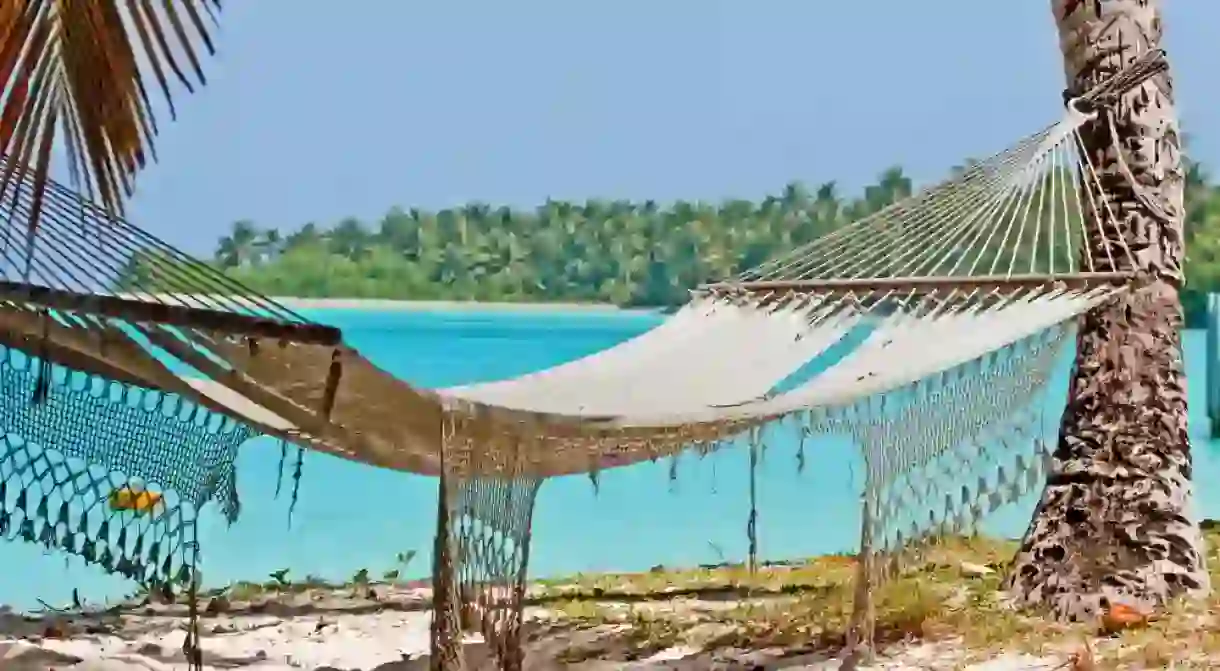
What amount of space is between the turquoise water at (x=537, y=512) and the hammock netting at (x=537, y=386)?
1.43m

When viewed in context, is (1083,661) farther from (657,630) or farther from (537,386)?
(537,386)

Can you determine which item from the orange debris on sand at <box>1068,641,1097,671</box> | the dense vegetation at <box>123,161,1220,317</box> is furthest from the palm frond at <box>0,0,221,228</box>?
the dense vegetation at <box>123,161,1220,317</box>

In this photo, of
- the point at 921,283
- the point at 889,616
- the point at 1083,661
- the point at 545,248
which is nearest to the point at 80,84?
the point at 921,283

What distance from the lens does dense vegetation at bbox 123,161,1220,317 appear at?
5.84 metres

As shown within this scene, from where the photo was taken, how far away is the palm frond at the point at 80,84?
4.77ft

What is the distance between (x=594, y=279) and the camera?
5922 mm

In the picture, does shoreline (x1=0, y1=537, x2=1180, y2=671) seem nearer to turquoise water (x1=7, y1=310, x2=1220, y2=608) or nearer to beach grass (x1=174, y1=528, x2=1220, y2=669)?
beach grass (x1=174, y1=528, x2=1220, y2=669)

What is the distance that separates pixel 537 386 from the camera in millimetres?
2059

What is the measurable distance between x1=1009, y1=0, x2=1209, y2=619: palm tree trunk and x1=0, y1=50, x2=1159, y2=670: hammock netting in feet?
0.19

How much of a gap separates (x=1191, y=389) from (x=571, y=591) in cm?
243

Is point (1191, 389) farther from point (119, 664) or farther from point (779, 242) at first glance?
point (119, 664)

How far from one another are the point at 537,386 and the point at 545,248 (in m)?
3.98

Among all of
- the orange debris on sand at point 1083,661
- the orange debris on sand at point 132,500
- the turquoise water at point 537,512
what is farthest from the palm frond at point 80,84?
the turquoise water at point 537,512

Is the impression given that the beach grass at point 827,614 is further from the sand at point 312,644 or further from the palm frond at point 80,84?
the palm frond at point 80,84
